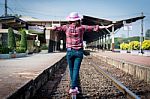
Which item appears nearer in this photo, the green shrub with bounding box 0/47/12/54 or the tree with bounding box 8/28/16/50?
the green shrub with bounding box 0/47/12/54

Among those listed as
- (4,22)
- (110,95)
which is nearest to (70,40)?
(110,95)

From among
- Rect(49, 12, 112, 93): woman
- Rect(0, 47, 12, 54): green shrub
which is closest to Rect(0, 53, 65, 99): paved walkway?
Rect(49, 12, 112, 93): woman

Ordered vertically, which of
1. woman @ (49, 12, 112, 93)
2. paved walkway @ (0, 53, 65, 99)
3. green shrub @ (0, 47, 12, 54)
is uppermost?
woman @ (49, 12, 112, 93)

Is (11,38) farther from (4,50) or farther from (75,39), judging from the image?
(75,39)

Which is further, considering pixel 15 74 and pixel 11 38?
pixel 11 38

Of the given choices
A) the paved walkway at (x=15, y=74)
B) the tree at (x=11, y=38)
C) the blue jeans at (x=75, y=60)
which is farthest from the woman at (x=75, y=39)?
the tree at (x=11, y=38)

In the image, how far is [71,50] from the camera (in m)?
6.79

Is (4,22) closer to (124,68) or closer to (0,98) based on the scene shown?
(124,68)

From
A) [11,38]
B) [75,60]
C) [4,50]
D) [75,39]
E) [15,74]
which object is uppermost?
[11,38]

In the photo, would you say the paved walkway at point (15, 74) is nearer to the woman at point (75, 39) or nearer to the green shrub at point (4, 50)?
the woman at point (75, 39)

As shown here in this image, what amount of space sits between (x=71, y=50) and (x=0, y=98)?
71.4 inches

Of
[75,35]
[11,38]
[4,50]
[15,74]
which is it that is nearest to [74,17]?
[75,35]

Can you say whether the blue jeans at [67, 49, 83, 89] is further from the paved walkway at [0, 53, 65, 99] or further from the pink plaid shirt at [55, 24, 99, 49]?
the paved walkway at [0, 53, 65, 99]

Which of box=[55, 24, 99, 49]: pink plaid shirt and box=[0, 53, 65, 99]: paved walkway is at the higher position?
box=[55, 24, 99, 49]: pink plaid shirt
